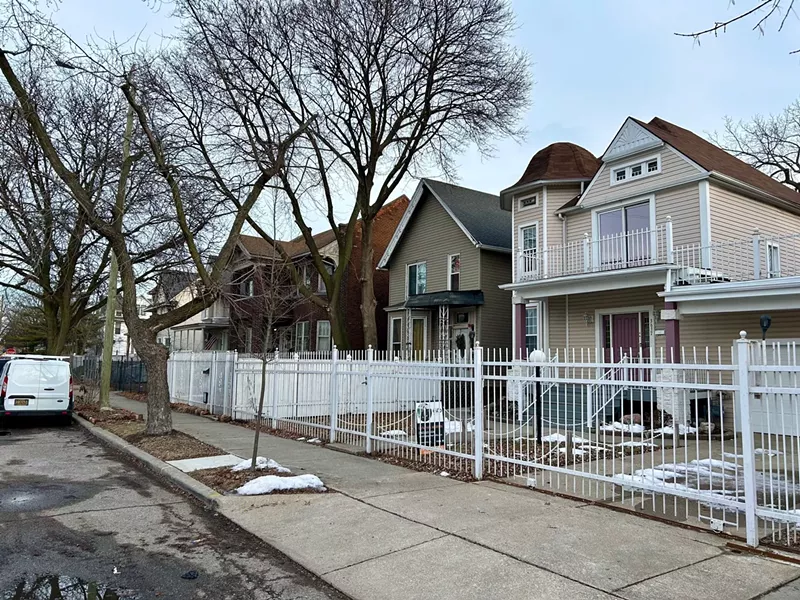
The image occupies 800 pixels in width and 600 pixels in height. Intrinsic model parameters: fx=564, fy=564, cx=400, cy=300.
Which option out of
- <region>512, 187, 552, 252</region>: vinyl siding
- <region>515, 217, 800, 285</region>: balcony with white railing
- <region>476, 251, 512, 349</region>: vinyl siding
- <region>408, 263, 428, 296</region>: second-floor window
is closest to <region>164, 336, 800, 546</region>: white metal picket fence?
<region>515, 217, 800, 285</region>: balcony with white railing

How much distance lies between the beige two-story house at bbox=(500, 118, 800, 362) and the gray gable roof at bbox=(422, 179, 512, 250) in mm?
2241

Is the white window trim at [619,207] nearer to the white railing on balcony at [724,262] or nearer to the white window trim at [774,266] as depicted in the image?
the white railing on balcony at [724,262]

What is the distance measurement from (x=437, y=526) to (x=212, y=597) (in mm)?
2247

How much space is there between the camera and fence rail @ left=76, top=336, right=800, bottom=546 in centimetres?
521

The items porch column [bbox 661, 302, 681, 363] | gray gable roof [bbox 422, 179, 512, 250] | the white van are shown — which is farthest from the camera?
gray gable roof [bbox 422, 179, 512, 250]

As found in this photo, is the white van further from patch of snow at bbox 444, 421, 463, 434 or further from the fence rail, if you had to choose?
patch of snow at bbox 444, 421, 463, 434

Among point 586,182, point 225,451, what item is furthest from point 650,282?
point 225,451

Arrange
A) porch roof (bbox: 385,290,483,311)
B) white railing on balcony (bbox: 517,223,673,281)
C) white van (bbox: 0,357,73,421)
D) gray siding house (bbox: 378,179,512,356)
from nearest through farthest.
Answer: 1. white van (bbox: 0,357,73,421)
2. white railing on balcony (bbox: 517,223,673,281)
3. porch roof (bbox: 385,290,483,311)
4. gray siding house (bbox: 378,179,512,356)

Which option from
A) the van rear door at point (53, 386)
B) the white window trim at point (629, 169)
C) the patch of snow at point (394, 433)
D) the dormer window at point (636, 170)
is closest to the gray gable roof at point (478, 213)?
the white window trim at point (629, 169)

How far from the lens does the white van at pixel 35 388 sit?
1402 cm

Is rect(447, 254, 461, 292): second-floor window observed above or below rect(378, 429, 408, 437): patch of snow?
above

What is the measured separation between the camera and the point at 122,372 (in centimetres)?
2731

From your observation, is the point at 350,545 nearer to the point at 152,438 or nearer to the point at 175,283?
the point at 152,438

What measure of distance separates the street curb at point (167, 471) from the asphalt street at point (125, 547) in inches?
5.8
